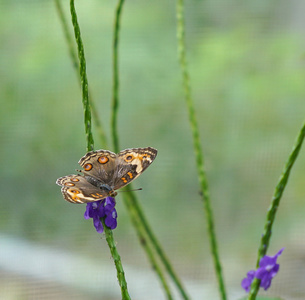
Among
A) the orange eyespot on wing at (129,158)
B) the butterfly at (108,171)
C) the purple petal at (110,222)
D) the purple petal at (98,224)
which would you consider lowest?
the purple petal at (110,222)

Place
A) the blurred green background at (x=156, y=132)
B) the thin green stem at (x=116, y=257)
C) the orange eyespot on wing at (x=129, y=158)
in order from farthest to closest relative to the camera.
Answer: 1. the blurred green background at (x=156, y=132)
2. the orange eyespot on wing at (x=129, y=158)
3. the thin green stem at (x=116, y=257)

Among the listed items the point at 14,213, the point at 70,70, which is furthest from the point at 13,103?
the point at 14,213

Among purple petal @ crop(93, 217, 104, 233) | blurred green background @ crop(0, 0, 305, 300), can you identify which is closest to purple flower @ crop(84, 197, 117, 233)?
purple petal @ crop(93, 217, 104, 233)

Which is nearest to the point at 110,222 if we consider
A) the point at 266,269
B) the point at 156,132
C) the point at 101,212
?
the point at 101,212

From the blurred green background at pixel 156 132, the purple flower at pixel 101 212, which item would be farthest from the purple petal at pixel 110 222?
the blurred green background at pixel 156 132

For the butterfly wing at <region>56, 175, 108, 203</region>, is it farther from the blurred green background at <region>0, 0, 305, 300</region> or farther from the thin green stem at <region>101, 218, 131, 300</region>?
the blurred green background at <region>0, 0, 305, 300</region>

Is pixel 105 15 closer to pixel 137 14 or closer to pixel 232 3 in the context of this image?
pixel 137 14

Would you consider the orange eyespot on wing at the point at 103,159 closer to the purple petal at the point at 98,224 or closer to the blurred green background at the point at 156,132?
the purple petal at the point at 98,224
